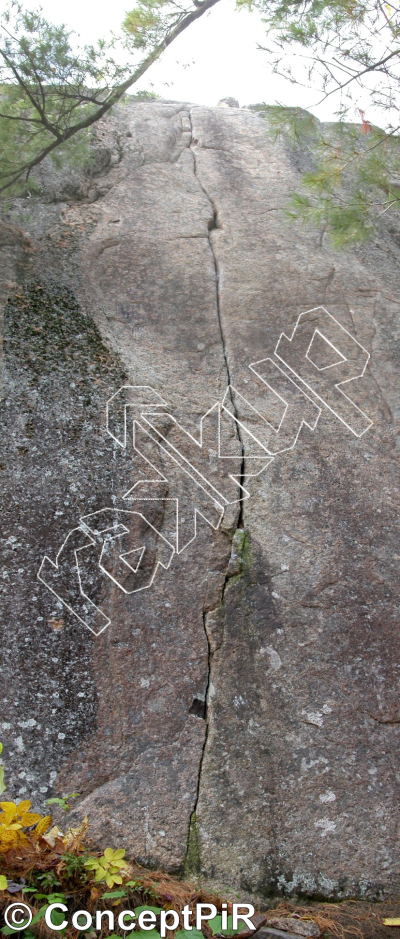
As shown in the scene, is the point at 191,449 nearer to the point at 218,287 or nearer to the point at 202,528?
the point at 202,528

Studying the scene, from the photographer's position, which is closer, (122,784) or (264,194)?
(122,784)

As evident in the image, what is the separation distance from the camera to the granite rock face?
2449 millimetres

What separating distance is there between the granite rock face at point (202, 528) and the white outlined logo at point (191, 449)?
11mm

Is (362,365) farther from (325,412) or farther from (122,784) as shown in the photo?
(122,784)

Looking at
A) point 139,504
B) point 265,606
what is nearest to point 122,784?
point 265,606

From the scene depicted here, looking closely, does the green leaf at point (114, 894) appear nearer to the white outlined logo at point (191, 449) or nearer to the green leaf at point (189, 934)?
the green leaf at point (189, 934)

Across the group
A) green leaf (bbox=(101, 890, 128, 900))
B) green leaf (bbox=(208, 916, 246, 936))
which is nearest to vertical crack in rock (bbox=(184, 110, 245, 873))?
green leaf (bbox=(208, 916, 246, 936))

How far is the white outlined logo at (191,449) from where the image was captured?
2.76 metres

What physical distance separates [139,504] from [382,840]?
62.4 inches

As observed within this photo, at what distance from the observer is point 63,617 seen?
2637 mm

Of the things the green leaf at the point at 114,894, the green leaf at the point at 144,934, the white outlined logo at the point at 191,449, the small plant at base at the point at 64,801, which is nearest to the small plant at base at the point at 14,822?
the small plant at base at the point at 64,801

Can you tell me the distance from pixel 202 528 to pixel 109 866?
1319mm

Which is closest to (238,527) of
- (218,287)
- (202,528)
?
(202,528)

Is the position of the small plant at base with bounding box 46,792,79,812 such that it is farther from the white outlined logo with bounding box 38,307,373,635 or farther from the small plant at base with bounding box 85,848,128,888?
the white outlined logo with bounding box 38,307,373,635
